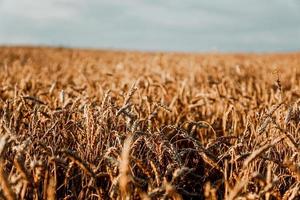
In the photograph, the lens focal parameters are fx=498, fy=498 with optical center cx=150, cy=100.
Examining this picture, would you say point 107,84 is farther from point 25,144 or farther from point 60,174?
point 25,144

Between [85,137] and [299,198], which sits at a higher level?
[85,137]

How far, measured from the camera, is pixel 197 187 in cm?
236

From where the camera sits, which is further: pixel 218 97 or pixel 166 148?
pixel 218 97

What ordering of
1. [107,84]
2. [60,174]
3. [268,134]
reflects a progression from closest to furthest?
[60,174] → [268,134] → [107,84]

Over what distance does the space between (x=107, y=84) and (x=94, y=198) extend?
325 cm

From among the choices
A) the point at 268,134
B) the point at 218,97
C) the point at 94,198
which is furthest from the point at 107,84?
the point at 94,198

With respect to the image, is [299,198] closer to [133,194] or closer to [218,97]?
[133,194]

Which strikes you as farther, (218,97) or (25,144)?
(218,97)

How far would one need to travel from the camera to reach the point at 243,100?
380cm

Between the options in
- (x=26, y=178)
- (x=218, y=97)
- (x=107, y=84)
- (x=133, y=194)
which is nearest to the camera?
(x=26, y=178)

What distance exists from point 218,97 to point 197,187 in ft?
4.55

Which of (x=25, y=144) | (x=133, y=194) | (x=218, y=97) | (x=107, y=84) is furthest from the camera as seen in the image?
(x=107, y=84)

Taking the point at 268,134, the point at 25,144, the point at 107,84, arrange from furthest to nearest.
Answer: the point at 107,84
the point at 268,134
the point at 25,144

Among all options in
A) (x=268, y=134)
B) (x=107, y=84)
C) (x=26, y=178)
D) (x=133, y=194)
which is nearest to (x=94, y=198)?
(x=133, y=194)
